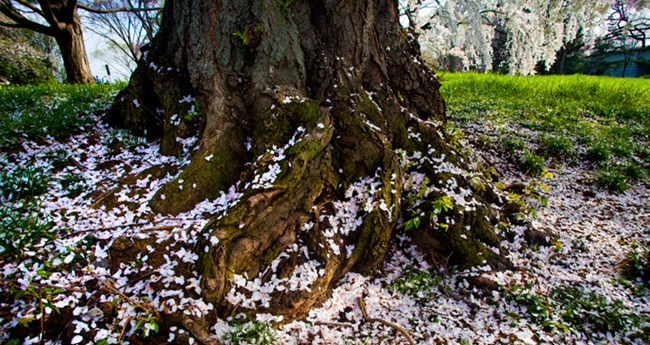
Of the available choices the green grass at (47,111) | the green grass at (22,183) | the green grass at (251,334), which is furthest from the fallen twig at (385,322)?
the green grass at (47,111)

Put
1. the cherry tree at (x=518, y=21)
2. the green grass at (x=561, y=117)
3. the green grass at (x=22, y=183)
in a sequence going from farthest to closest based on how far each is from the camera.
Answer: the cherry tree at (x=518, y=21) → the green grass at (x=561, y=117) → the green grass at (x=22, y=183)

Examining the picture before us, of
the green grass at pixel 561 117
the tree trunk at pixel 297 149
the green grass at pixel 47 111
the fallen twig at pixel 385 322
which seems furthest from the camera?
the green grass at pixel 561 117

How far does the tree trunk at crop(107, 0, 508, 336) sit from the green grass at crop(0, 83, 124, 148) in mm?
751

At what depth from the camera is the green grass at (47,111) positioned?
10.7ft

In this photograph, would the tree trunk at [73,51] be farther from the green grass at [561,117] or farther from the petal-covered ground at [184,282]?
the green grass at [561,117]

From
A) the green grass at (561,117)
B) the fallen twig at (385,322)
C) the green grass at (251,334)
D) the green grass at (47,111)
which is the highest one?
the green grass at (47,111)

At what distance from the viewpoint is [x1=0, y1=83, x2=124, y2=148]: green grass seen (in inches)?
128

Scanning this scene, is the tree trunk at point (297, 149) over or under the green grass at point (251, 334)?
over

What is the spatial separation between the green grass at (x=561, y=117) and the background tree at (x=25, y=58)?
12.9 m

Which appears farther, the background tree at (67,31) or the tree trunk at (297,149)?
the background tree at (67,31)

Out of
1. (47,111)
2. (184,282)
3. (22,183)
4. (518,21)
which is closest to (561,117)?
(518,21)

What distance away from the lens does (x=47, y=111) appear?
13.1 feet

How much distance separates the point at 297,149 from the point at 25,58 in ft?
44.5

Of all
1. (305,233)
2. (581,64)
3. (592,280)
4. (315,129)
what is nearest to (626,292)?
(592,280)
